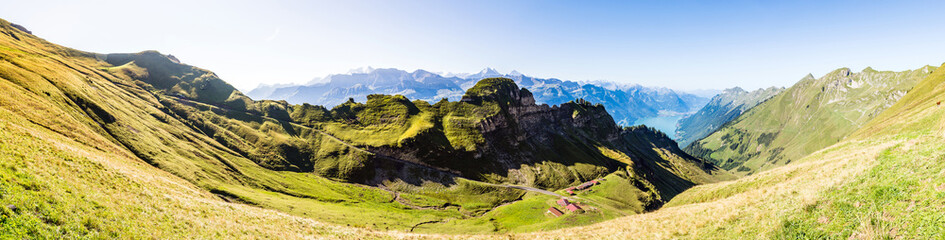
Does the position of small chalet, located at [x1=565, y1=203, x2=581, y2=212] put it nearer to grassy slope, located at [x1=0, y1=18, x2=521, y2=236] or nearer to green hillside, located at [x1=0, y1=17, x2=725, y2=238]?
green hillside, located at [x1=0, y1=17, x2=725, y2=238]

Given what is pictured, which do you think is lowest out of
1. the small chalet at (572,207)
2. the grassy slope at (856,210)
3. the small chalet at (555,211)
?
the small chalet at (555,211)

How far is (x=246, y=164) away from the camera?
116812 millimetres

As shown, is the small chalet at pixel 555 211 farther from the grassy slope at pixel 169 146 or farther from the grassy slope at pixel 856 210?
the grassy slope at pixel 856 210


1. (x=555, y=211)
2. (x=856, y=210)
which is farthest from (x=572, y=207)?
(x=856, y=210)

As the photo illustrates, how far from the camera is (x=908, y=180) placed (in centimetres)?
1504

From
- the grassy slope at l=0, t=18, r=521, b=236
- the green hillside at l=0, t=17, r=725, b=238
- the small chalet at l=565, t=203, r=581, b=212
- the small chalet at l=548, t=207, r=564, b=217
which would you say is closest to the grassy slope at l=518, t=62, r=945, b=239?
the green hillside at l=0, t=17, r=725, b=238

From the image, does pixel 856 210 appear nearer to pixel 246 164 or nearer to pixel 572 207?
pixel 572 207

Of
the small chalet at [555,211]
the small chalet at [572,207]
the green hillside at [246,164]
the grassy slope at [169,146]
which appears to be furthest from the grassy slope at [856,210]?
the small chalet at [572,207]

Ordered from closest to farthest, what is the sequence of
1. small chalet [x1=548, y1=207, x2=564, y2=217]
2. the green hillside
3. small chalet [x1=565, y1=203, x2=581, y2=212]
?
the green hillside → small chalet [x1=548, y1=207, x2=564, y2=217] → small chalet [x1=565, y1=203, x2=581, y2=212]

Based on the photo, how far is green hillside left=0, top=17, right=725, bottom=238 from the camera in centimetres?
2617

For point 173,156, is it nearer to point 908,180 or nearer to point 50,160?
point 50,160

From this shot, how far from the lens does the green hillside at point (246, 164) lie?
26.2 m

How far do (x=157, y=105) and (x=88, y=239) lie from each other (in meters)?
167

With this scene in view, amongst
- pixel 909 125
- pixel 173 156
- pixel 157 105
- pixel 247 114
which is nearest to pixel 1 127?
pixel 173 156
